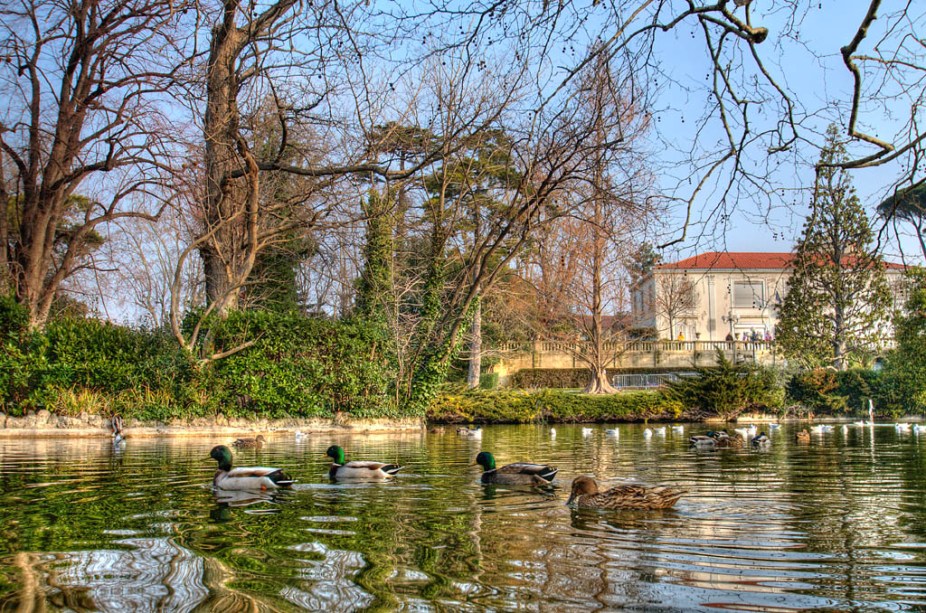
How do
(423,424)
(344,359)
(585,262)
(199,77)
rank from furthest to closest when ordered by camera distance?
(585,262), (423,424), (344,359), (199,77)

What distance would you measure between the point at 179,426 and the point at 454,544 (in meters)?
16.0

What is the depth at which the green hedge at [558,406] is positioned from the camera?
28.6 meters

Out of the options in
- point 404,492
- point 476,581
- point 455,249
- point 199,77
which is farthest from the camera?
point 455,249

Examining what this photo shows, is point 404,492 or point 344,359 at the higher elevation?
point 344,359

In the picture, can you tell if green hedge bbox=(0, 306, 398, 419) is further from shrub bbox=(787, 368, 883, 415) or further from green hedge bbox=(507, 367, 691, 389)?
green hedge bbox=(507, 367, 691, 389)

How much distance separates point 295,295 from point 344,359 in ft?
43.3

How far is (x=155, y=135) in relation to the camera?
18969 millimetres

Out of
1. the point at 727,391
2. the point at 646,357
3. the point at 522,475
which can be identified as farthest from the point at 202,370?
the point at 646,357

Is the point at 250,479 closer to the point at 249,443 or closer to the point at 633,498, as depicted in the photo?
the point at 633,498

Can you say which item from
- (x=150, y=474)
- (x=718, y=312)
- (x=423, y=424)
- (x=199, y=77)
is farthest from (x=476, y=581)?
(x=718, y=312)

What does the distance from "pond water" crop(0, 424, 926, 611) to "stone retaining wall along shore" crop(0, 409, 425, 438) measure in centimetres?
845

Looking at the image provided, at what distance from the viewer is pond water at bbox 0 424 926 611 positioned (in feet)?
12.4

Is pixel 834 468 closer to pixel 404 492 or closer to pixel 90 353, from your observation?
pixel 404 492

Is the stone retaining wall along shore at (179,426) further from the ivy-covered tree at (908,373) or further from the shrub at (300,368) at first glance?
the ivy-covered tree at (908,373)
